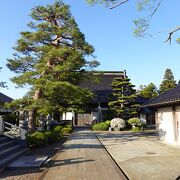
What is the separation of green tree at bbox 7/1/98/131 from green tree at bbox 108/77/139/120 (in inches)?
544

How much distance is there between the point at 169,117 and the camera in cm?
1814

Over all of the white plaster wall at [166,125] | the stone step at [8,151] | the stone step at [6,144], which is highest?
the white plaster wall at [166,125]

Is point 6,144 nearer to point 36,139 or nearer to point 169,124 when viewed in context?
point 36,139

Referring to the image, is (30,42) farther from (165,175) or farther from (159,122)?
(165,175)

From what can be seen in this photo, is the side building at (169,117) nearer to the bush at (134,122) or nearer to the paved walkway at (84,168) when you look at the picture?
the paved walkway at (84,168)

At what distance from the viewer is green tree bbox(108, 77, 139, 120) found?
34.4 meters

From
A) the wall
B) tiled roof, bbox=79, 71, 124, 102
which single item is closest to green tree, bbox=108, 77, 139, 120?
tiled roof, bbox=79, 71, 124, 102

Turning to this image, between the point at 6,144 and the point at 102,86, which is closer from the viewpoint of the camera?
the point at 6,144

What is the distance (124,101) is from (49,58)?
17.0 metres

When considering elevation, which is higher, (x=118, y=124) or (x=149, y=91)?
(x=149, y=91)

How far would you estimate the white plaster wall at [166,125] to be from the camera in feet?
58.3

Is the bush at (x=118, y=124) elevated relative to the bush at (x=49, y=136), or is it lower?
elevated

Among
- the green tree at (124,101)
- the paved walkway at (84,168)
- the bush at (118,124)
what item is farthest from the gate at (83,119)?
the paved walkway at (84,168)

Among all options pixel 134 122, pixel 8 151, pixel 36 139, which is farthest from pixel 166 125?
pixel 134 122
